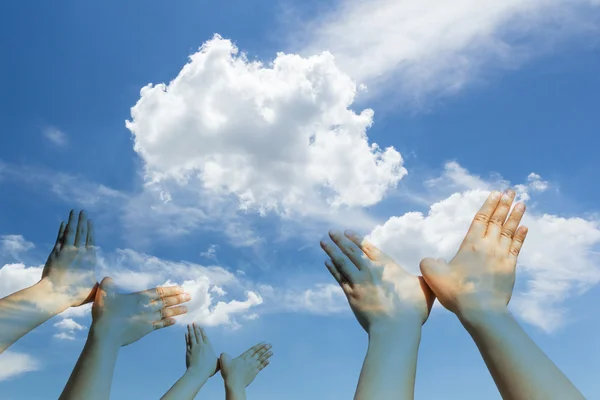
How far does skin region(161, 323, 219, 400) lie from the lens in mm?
7129

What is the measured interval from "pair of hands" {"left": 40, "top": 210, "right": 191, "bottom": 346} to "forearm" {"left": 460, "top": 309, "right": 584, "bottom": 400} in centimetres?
317

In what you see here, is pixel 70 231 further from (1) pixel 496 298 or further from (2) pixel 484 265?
(1) pixel 496 298

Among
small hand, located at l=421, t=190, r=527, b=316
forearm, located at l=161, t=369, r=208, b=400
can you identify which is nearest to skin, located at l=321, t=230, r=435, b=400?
small hand, located at l=421, t=190, r=527, b=316

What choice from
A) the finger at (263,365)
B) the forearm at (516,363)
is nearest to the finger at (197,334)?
the finger at (263,365)

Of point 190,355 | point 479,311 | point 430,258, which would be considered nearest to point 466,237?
point 430,258

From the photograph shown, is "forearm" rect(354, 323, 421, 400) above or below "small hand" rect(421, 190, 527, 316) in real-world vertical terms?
below

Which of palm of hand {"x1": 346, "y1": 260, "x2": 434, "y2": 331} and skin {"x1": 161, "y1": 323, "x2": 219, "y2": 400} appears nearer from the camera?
palm of hand {"x1": 346, "y1": 260, "x2": 434, "y2": 331}

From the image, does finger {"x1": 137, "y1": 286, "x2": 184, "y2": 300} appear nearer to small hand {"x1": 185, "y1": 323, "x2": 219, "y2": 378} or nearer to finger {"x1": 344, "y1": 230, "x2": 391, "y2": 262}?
finger {"x1": 344, "y1": 230, "x2": 391, "y2": 262}

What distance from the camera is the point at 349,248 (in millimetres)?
4492

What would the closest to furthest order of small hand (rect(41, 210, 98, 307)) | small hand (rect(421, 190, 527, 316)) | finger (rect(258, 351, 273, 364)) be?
small hand (rect(421, 190, 527, 316)), small hand (rect(41, 210, 98, 307)), finger (rect(258, 351, 273, 364))

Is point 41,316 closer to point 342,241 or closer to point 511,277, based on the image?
point 342,241

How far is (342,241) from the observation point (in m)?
4.55

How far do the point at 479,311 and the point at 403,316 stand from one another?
53cm

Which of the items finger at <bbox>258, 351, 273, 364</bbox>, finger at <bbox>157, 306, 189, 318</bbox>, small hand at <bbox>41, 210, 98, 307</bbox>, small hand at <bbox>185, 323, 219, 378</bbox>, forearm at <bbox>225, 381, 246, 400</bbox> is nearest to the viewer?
small hand at <bbox>41, 210, 98, 307</bbox>
